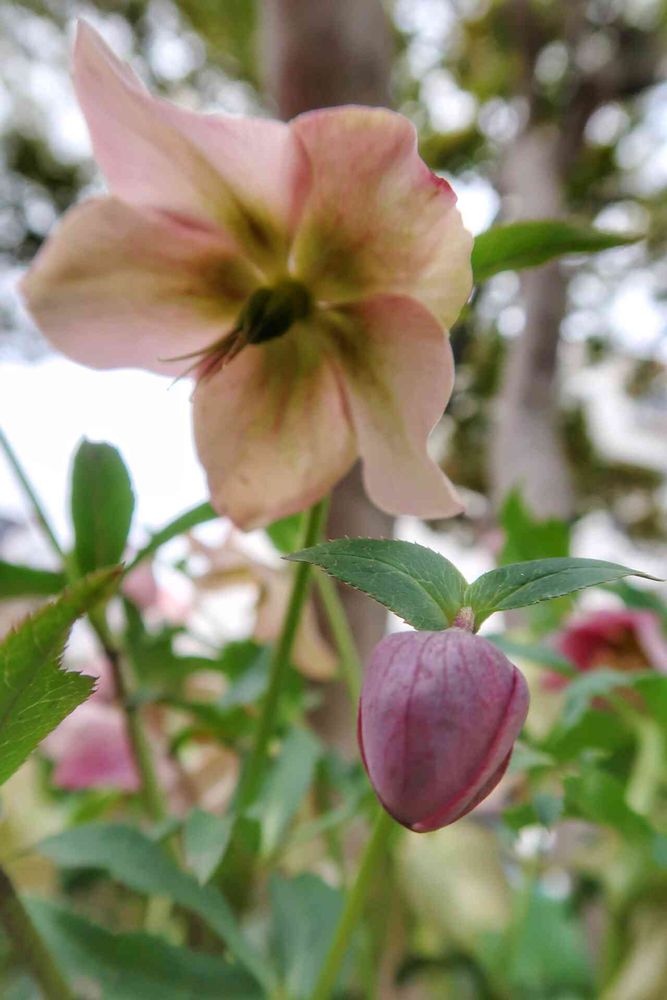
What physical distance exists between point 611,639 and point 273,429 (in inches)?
8.0

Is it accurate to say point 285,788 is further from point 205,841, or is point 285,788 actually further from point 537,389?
point 537,389

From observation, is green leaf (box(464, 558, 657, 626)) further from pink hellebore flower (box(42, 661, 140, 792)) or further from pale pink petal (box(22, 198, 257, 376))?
pink hellebore flower (box(42, 661, 140, 792))

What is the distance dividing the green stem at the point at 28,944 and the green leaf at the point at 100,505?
0.27ft

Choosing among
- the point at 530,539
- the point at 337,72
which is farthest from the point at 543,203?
the point at 530,539

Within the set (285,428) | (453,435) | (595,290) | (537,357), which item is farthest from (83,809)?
(453,435)

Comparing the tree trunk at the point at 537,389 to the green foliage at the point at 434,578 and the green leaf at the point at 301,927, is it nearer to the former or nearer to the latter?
the green leaf at the point at 301,927

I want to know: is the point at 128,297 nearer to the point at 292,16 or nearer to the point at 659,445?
the point at 292,16

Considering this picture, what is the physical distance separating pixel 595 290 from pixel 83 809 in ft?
8.09

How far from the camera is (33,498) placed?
0.24 m

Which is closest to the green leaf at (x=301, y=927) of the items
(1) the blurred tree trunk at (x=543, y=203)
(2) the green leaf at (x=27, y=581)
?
(2) the green leaf at (x=27, y=581)

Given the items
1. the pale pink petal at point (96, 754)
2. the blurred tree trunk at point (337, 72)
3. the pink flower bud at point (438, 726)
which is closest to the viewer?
the pink flower bud at point (438, 726)

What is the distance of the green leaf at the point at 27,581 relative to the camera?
0.79ft

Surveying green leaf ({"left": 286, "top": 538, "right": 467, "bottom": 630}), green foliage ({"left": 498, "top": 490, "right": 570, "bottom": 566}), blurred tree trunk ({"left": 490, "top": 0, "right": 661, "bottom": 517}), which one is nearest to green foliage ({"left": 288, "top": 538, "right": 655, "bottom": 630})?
green leaf ({"left": 286, "top": 538, "right": 467, "bottom": 630})

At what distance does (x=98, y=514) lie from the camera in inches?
8.8
